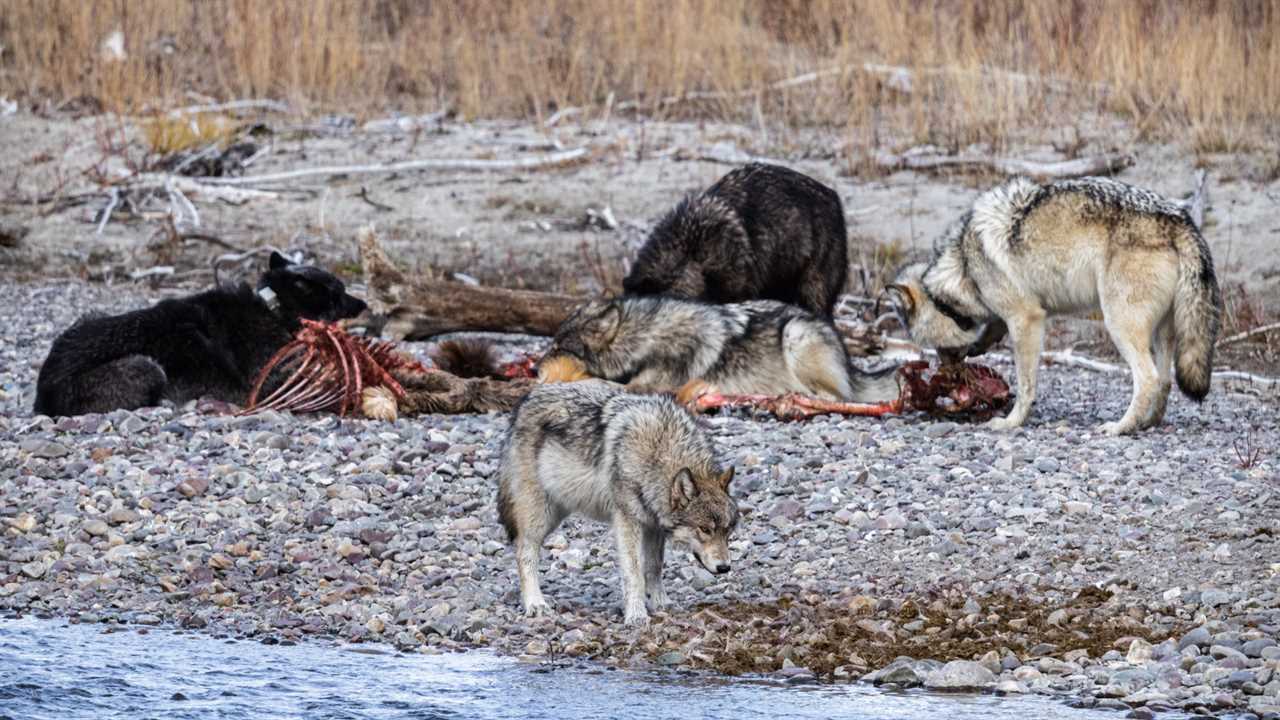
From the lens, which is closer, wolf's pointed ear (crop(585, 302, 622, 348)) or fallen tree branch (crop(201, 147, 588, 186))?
wolf's pointed ear (crop(585, 302, 622, 348))

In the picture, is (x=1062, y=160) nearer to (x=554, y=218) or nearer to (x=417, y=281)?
(x=554, y=218)

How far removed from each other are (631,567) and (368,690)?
3.66 feet

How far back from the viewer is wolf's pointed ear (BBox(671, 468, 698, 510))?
6.45 metres

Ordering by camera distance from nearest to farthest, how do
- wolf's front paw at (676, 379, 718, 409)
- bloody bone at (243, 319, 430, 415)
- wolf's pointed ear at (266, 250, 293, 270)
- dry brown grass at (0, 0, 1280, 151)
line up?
bloody bone at (243, 319, 430, 415) → wolf's front paw at (676, 379, 718, 409) → wolf's pointed ear at (266, 250, 293, 270) → dry brown grass at (0, 0, 1280, 151)

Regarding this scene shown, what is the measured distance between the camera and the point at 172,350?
10.2 meters

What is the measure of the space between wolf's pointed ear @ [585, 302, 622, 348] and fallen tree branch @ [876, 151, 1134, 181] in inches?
280

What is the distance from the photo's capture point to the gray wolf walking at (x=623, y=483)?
21.3ft

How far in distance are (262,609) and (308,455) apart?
2077 mm

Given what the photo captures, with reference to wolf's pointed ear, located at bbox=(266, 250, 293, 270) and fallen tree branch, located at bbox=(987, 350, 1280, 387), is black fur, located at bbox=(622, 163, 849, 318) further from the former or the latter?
wolf's pointed ear, located at bbox=(266, 250, 293, 270)

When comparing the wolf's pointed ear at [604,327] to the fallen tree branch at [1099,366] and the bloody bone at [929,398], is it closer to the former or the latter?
the bloody bone at [929,398]

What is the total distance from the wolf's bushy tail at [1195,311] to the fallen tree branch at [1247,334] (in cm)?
341

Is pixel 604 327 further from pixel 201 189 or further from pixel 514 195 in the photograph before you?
pixel 201 189

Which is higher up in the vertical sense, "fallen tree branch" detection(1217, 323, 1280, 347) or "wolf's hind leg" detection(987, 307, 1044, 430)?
"wolf's hind leg" detection(987, 307, 1044, 430)

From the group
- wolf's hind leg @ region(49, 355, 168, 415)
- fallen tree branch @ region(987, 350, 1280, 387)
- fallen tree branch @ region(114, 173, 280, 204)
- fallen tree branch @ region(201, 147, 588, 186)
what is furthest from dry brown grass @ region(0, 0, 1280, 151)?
wolf's hind leg @ region(49, 355, 168, 415)
